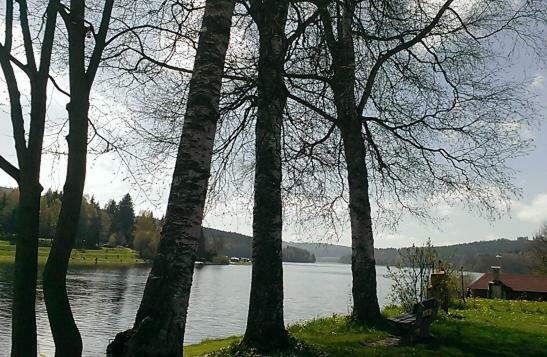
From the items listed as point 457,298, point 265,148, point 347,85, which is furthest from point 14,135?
point 457,298

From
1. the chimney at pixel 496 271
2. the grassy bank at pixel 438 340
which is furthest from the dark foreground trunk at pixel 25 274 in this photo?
the chimney at pixel 496 271

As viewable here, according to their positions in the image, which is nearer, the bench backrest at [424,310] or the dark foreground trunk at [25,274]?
the dark foreground trunk at [25,274]

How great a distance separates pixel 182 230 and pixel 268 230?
3.35 metres

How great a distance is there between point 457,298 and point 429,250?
4.69 m

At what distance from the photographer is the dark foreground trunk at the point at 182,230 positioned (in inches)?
165

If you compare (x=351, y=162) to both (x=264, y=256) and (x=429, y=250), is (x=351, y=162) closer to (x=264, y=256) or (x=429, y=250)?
(x=264, y=256)

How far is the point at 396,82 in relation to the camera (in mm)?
10461

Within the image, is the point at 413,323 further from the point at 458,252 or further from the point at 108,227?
the point at 108,227

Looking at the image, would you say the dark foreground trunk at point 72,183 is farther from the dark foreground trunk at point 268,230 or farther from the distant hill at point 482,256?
the distant hill at point 482,256

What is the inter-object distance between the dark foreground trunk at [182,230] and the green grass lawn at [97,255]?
2680 inches

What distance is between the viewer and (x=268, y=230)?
7.70 metres

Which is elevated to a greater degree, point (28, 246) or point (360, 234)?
point (360, 234)

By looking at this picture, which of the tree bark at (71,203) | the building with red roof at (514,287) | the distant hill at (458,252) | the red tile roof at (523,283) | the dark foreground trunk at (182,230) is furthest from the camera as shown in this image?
the red tile roof at (523,283)

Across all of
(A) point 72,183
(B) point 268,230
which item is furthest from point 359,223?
(A) point 72,183
